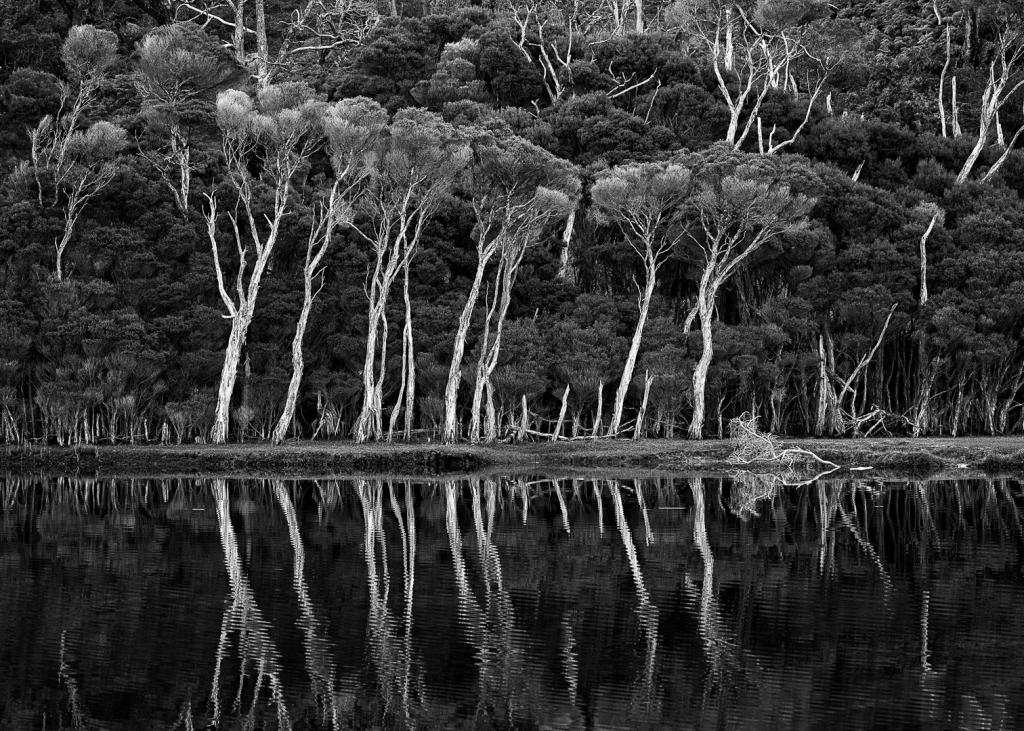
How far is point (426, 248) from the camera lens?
156 ft

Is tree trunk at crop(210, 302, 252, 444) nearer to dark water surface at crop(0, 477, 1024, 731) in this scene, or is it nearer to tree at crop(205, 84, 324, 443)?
tree at crop(205, 84, 324, 443)

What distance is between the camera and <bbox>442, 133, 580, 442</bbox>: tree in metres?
42.5

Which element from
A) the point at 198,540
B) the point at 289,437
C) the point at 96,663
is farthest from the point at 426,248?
the point at 96,663

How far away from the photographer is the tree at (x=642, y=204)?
4400 centimetres

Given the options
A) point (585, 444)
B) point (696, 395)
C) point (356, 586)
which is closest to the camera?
point (356, 586)

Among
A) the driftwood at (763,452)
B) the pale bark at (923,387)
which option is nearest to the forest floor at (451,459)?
the driftwood at (763,452)

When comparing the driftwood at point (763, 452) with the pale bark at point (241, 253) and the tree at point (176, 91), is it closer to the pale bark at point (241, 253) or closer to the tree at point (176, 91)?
the pale bark at point (241, 253)

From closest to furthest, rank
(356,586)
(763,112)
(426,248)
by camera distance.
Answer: (356,586)
(426,248)
(763,112)

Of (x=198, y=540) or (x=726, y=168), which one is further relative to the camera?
(x=726, y=168)

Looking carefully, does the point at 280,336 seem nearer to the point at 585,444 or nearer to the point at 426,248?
the point at 426,248

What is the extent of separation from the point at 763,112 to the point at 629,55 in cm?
682

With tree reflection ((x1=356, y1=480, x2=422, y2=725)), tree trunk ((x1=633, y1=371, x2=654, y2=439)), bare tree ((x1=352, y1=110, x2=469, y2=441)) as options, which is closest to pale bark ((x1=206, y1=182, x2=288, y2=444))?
bare tree ((x1=352, y1=110, x2=469, y2=441))

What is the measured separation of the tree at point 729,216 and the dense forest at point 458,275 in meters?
0.11

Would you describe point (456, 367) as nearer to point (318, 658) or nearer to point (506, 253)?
point (506, 253)
